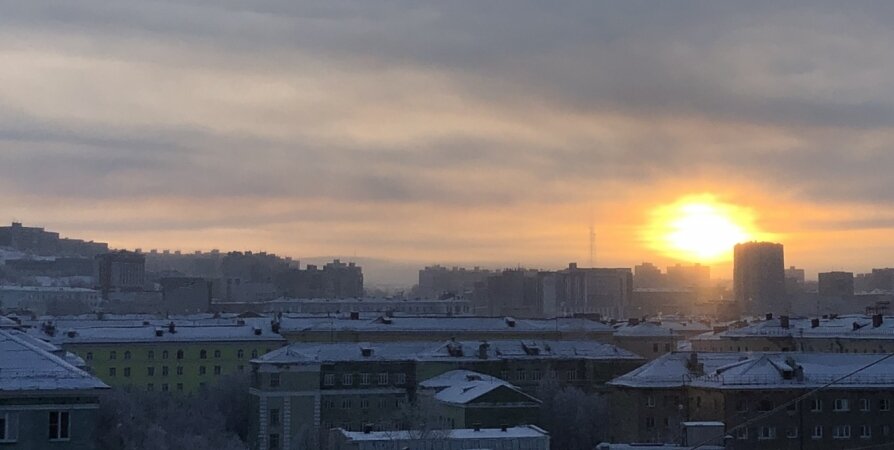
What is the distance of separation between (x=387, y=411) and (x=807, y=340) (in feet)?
104

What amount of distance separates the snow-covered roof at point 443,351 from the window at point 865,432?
81.4ft

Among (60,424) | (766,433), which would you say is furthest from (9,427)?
(766,433)

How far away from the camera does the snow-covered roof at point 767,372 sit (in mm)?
57656

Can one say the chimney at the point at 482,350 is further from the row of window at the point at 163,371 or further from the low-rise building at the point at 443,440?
the low-rise building at the point at 443,440

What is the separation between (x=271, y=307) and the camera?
180m

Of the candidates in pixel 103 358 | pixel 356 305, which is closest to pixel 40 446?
pixel 103 358

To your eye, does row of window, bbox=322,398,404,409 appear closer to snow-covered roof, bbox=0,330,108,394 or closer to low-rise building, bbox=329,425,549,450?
low-rise building, bbox=329,425,549,450

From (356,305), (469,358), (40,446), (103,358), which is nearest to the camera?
(40,446)

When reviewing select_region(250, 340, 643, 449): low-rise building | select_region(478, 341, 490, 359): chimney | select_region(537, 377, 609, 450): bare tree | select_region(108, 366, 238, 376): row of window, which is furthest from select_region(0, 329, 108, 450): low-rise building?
select_region(108, 366, 238, 376): row of window

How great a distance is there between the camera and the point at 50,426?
98.1ft

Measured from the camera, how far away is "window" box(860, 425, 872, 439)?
57116 millimetres

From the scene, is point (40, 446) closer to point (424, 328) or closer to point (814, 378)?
point (814, 378)

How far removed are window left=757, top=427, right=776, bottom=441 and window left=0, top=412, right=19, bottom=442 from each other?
1351 inches

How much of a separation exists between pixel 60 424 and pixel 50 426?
0.73 ft
